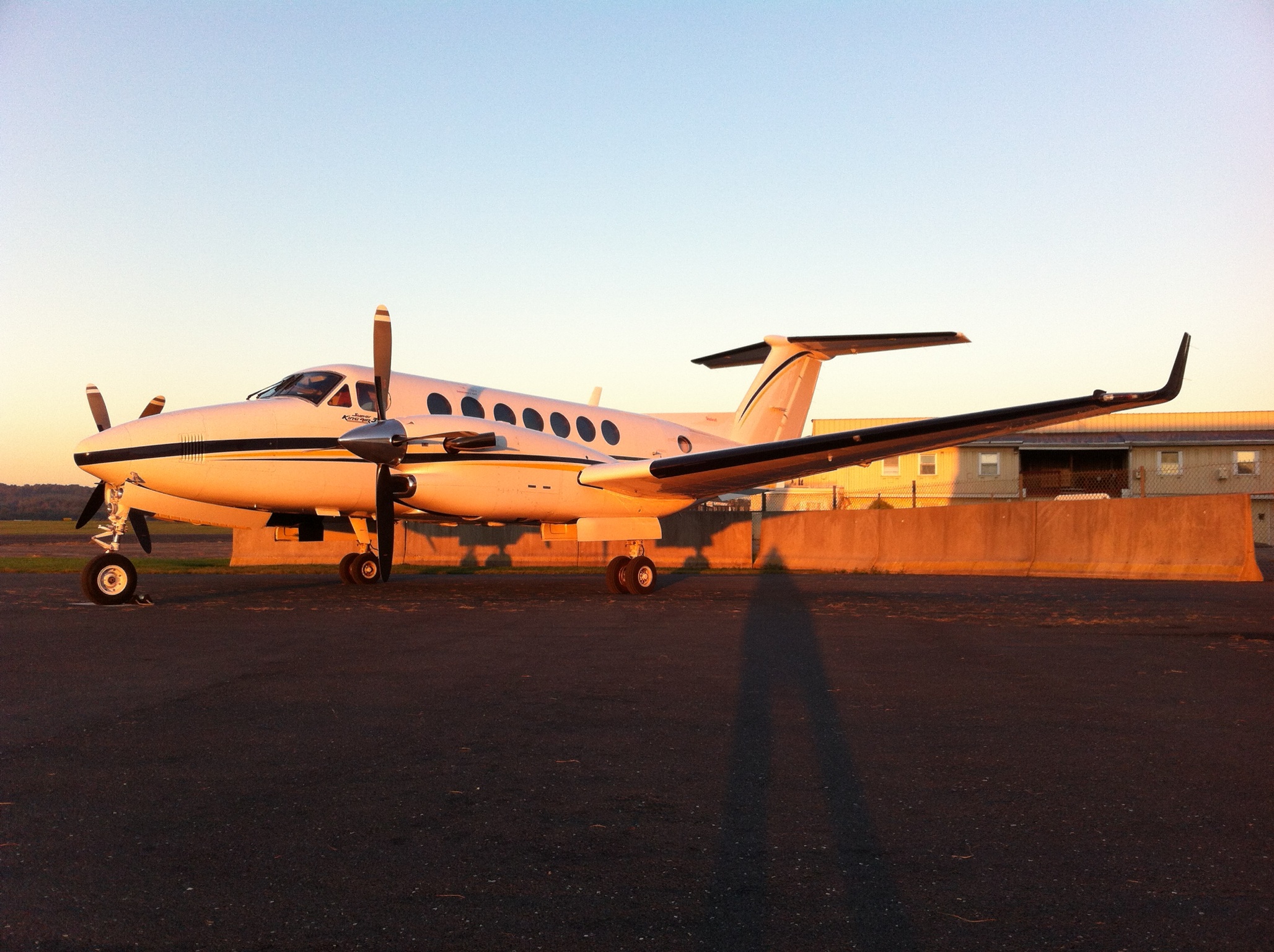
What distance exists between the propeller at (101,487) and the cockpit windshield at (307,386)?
1472mm

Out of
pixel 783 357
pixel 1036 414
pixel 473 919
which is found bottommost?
pixel 473 919

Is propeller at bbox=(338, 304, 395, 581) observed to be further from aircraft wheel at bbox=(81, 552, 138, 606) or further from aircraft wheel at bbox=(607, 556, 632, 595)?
aircraft wheel at bbox=(607, 556, 632, 595)

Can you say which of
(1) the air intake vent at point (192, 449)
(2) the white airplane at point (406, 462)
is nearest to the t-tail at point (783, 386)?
(2) the white airplane at point (406, 462)

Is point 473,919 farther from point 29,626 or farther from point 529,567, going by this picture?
point 529,567

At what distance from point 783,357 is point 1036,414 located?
831cm

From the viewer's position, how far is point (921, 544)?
22.8 m

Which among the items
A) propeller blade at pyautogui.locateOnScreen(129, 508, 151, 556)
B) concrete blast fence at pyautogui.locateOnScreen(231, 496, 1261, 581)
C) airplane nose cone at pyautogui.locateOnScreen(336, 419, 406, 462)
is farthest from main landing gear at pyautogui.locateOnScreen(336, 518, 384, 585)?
airplane nose cone at pyautogui.locateOnScreen(336, 419, 406, 462)

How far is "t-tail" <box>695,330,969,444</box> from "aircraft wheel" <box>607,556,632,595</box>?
5960 millimetres

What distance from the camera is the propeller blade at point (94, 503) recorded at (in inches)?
532

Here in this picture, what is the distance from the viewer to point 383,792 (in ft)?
14.5

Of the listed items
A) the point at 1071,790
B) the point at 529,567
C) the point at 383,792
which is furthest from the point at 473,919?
the point at 529,567

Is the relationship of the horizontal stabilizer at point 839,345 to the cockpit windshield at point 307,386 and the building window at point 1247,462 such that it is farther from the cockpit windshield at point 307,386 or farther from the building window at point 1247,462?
the building window at point 1247,462

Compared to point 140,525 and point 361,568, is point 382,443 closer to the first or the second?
point 140,525

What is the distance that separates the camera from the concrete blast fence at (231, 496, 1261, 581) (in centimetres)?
1839
